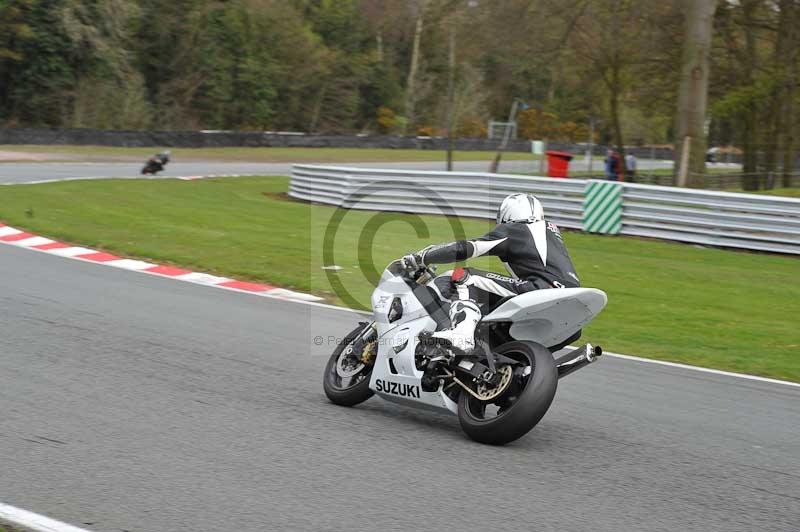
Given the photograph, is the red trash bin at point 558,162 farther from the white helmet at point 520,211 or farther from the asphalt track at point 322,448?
the white helmet at point 520,211

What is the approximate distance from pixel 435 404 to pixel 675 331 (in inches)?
200

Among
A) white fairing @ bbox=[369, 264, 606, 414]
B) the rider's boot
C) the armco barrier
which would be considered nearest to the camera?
white fairing @ bbox=[369, 264, 606, 414]

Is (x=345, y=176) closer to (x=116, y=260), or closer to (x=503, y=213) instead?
(x=116, y=260)

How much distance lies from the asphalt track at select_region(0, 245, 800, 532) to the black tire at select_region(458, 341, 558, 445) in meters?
0.12

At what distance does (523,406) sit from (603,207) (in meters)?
14.3

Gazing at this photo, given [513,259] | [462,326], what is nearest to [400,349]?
[462,326]

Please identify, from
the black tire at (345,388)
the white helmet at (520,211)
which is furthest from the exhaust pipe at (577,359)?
the black tire at (345,388)

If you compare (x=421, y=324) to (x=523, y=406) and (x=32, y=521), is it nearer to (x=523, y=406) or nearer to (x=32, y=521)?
(x=523, y=406)

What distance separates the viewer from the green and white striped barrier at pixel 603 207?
1919cm

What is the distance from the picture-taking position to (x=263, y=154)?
151 feet

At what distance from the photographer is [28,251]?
13797mm

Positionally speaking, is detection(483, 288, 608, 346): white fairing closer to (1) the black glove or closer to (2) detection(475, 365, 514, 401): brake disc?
(2) detection(475, 365, 514, 401): brake disc

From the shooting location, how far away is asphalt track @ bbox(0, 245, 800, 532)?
4660 mm

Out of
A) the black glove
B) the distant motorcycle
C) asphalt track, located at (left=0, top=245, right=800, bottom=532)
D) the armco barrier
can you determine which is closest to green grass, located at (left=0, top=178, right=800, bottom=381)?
the armco barrier
